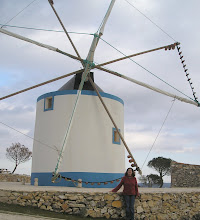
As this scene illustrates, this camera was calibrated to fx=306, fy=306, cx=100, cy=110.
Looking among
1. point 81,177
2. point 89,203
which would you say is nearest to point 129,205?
point 89,203

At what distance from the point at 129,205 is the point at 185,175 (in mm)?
8946

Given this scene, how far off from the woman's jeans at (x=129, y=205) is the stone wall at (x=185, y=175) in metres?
8.84

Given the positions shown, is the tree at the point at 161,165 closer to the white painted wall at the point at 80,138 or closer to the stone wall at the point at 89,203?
the white painted wall at the point at 80,138

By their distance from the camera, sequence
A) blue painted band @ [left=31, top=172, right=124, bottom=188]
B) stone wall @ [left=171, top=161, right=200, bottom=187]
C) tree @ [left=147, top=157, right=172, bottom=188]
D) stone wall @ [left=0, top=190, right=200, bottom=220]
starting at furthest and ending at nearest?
tree @ [left=147, top=157, right=172, bottom=188] < stone wall @ [left=171, top=161, right=200, bottom=187] < blue painted band @ [left=31, top=172, right=124, bottom=188] < stone wall @ [left=0, top=190, right=200, bottom=220]

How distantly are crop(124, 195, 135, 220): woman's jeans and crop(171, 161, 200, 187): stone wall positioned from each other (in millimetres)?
8836

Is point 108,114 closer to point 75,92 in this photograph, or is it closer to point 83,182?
point 75,92

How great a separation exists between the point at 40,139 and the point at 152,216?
570cm

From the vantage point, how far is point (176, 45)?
522 inches

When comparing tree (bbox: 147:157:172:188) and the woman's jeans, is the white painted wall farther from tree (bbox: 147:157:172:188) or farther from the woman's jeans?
tree (bbox: 147:157:172:188)

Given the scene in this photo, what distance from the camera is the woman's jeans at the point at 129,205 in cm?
785

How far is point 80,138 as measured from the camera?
1156cm

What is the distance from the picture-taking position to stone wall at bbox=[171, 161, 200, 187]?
1591cm

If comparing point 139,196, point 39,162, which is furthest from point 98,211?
point 39,162

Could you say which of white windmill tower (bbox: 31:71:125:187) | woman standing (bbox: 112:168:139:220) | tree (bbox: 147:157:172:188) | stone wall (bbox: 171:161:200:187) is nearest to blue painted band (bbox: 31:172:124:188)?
white windmill tower (bbox: 31:71:125:187)
